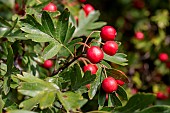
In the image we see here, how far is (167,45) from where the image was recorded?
11.4 ft

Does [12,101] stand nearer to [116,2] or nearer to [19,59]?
[19,59]

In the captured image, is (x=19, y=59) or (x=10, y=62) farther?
(x=19, y=59)

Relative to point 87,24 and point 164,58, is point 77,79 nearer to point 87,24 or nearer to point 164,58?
point 87,24

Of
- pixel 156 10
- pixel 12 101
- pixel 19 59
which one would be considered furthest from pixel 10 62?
pixel 156 10

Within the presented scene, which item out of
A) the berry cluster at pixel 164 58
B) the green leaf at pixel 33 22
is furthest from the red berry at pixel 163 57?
the green leaf at pixel 33 22

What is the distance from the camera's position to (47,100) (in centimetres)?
126

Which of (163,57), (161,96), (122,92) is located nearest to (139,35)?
(163,57)

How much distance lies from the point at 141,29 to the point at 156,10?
1.11 ft

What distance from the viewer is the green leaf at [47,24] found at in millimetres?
1524

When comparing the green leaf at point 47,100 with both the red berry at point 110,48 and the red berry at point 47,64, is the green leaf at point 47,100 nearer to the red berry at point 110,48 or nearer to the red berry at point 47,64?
the red berry at point 110,48

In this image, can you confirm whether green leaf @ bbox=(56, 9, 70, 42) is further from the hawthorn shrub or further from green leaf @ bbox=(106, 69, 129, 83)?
green leaf @ bbox=(106, 69, 129, 83)

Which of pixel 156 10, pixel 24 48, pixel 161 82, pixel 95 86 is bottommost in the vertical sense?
pixel 161 82

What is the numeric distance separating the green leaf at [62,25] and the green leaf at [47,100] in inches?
12.9

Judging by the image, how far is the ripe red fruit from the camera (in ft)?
4.76
